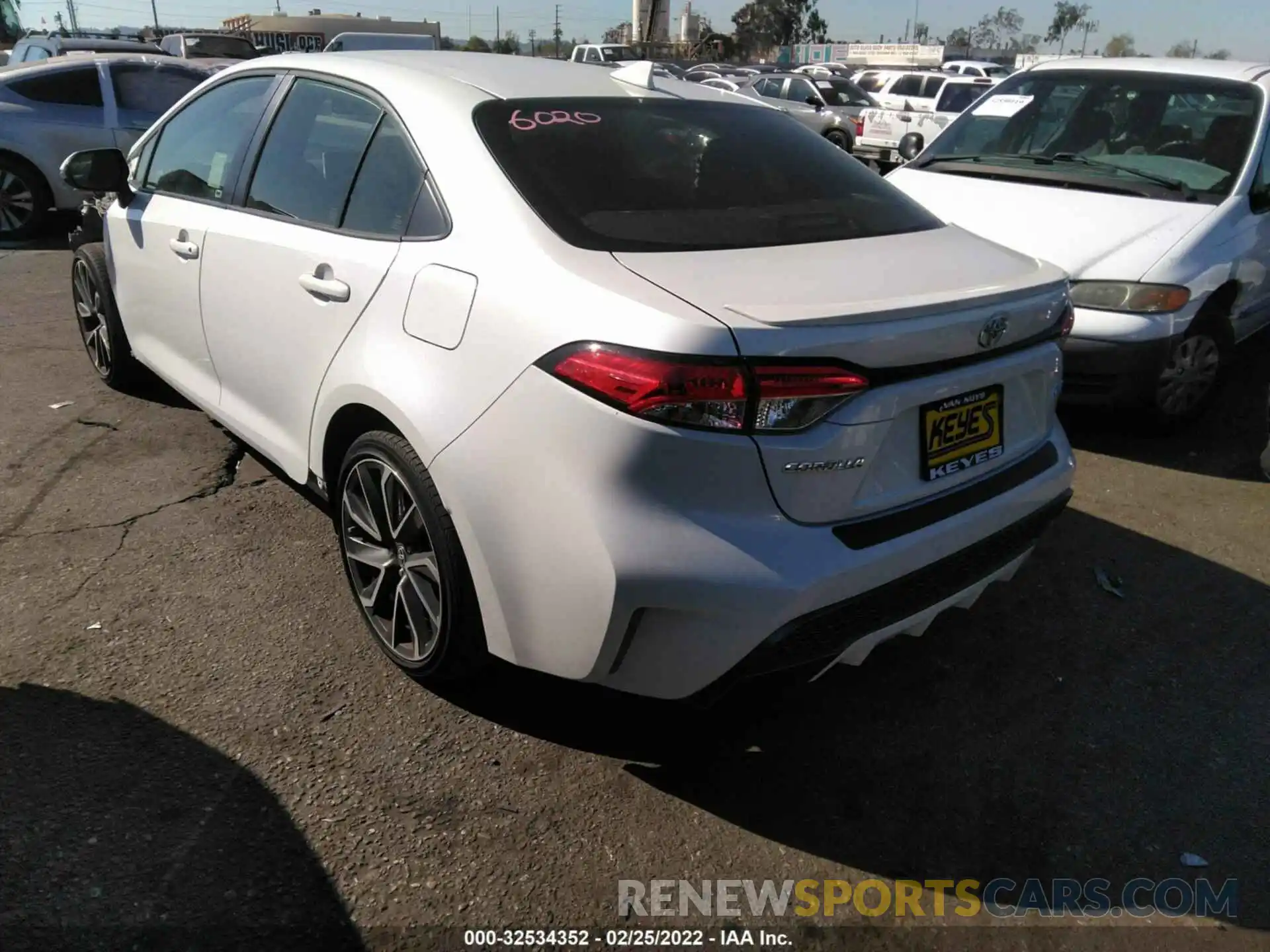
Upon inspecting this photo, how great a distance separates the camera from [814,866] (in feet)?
7.71

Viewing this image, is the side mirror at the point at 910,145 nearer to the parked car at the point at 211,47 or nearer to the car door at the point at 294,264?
the car door at the point at 294,264

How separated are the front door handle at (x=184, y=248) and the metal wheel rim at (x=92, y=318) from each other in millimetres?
1246

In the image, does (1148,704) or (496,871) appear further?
(1148,704)

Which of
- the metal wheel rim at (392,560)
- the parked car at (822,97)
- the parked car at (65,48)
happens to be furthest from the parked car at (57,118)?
the parked car at (822,97)

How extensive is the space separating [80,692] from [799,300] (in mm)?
2234

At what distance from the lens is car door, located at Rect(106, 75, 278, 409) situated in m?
3.66

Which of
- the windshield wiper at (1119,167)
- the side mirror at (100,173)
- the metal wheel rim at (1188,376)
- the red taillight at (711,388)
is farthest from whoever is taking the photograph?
the windshield wiper at (1119,167)

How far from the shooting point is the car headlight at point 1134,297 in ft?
14.9

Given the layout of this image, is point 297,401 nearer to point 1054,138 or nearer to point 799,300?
point 799,300

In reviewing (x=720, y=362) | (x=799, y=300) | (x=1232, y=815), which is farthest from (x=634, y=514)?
(x=1232, y=815)

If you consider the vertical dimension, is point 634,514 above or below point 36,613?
above

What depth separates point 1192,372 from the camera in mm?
4852

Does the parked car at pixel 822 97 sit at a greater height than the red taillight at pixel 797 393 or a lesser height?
lesser

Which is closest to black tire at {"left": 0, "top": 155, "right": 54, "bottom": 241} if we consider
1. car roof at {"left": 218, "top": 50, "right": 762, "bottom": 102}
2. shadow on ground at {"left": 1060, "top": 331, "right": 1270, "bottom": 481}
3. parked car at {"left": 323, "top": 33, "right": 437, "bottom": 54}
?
car roof at {"left": 218, "top": 50, "right": 762, "bottom": 102}
